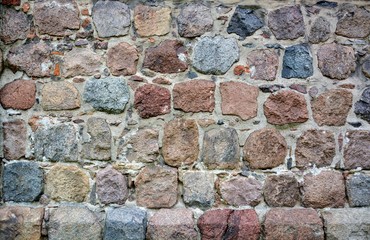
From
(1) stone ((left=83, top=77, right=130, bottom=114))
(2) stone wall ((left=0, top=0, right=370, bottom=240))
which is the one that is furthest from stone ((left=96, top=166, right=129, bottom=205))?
(1) stone ((left=83, top=77, right=130, bottom=114))

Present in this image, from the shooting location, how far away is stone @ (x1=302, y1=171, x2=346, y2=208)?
8.34 ft

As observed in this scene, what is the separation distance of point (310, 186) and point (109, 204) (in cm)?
116

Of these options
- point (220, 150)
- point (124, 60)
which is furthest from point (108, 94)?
point (220, 150)

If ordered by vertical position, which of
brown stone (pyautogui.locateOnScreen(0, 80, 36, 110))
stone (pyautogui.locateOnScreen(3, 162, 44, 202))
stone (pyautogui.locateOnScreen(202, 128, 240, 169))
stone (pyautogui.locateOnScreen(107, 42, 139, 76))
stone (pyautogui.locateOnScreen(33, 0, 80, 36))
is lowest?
stone (pyautogui.locateOnScreen(3, 162, 44, 202))

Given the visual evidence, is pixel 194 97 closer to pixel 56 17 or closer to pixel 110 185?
pixel 110 185

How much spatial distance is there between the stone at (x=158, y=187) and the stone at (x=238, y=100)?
1.63 feet

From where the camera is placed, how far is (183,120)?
2.54 metres

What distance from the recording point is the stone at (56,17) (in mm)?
2576

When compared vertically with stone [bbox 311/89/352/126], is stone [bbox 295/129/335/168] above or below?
below

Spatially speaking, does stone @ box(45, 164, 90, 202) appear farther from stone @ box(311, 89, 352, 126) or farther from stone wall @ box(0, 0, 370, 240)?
stone @ box(311, 89, 352, 126)

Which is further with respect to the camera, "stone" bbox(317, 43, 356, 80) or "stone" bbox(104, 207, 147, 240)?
"stone" bbox(317, 43, 356, 80)

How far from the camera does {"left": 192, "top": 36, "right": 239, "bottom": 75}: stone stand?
256 cm

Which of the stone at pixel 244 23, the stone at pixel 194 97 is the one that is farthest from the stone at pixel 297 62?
the stone at pixel 194 97

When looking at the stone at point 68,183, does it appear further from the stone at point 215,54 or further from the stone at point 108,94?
the stone at point 215,54
